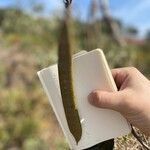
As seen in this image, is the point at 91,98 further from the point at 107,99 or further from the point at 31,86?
the point at 31,86

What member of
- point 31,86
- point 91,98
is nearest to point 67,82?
point 91,98

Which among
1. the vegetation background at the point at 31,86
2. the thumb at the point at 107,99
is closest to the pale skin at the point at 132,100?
the thumb at the point at 107,99

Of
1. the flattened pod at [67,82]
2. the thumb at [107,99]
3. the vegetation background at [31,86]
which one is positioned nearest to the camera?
the flattened pod at [67,82]

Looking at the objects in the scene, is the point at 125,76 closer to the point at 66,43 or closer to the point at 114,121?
the point at 114,121

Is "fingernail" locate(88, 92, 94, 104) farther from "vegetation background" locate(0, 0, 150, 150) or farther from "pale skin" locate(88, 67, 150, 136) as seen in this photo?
"vegetation background" locate(0, 0, 150, 150)

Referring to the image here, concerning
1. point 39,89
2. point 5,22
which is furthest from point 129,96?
point 5,22

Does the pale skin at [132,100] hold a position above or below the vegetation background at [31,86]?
above

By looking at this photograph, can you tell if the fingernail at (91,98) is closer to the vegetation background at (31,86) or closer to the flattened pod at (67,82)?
the flattened pod at (67,82)

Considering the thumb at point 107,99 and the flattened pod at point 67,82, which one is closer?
the flattened pod at point 67,82

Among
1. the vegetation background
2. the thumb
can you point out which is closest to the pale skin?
the thumb
